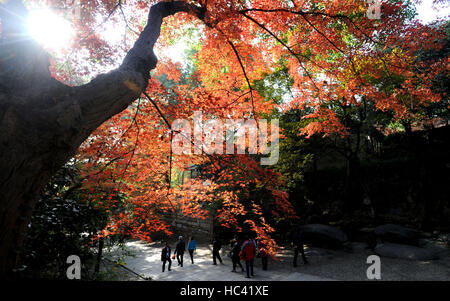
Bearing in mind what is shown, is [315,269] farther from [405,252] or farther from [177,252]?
[177,252]

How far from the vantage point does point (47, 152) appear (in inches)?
67.1

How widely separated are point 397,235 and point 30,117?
1299 centimetres

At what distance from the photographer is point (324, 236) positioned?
10.4 metres

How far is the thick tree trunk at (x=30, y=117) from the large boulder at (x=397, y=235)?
12370mm

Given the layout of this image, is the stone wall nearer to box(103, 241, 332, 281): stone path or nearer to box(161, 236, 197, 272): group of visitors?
box(103, 241, 332, 281): stone path

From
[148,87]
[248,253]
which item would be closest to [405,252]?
[248,253]

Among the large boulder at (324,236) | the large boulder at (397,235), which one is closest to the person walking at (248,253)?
the large boulder at (324,236)

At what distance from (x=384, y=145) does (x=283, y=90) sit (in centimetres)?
1053

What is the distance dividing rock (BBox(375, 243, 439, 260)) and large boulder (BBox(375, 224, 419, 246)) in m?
0.74

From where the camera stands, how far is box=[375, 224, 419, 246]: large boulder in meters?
9.30

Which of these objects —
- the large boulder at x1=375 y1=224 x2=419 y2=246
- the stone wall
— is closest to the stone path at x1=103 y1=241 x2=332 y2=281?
the stone wall

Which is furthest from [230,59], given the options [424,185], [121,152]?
[424,185]

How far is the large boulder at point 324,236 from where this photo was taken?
10164 mm

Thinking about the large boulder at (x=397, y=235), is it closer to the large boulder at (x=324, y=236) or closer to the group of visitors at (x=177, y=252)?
the large boulder at (x=324, y=236)
